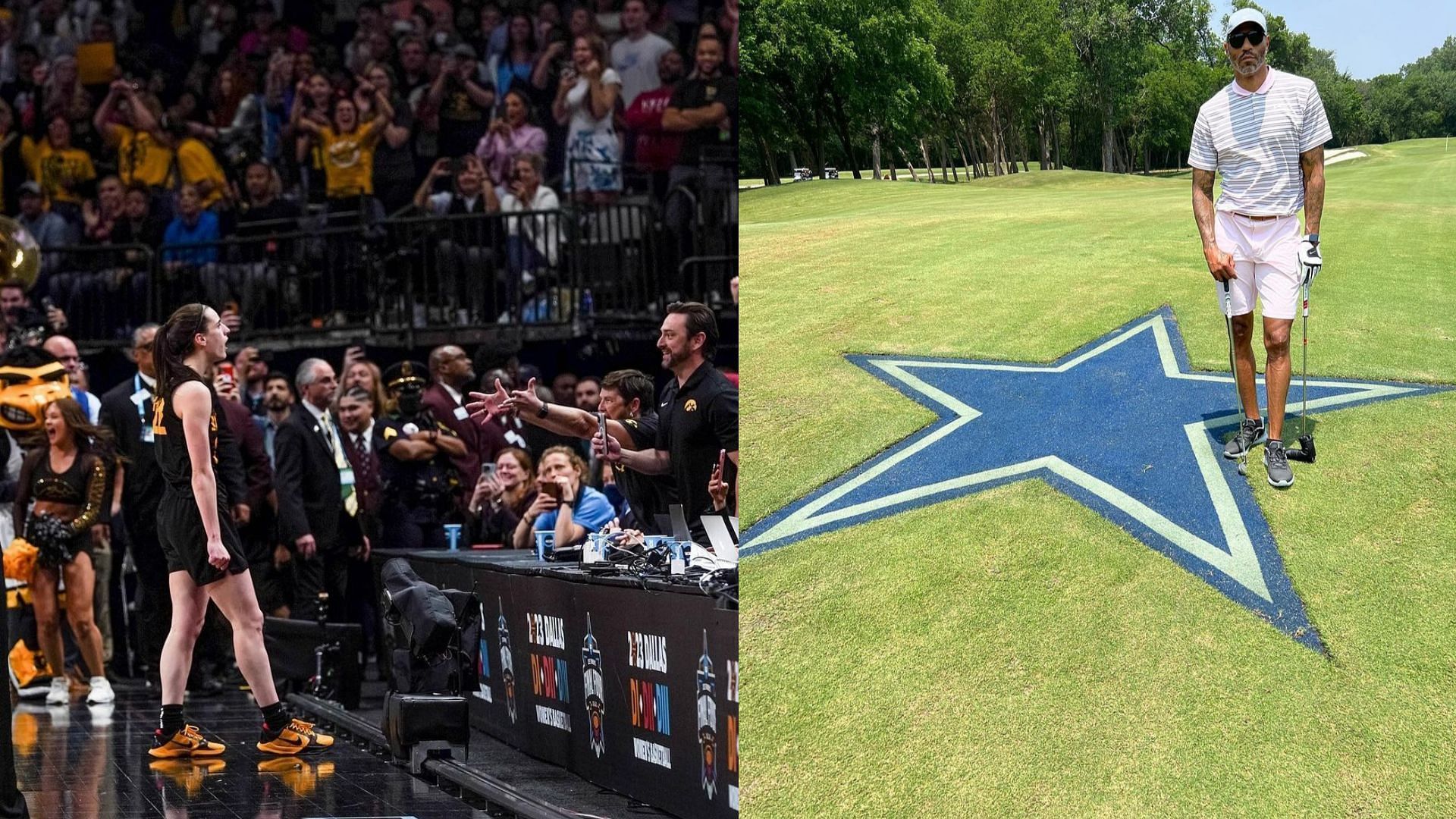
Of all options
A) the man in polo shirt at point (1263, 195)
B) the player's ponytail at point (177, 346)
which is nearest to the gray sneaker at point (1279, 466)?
the man in polo shirt at point (1263, 195)

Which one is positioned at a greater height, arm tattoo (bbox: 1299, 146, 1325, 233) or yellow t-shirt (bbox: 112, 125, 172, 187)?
yellow t-shirt (bbox: 112, 125, 172, 187)

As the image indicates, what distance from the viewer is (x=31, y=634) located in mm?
7707

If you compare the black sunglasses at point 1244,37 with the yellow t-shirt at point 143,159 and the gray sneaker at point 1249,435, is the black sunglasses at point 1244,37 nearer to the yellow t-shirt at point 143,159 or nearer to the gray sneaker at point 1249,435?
the gray sneaker at point 1249,435

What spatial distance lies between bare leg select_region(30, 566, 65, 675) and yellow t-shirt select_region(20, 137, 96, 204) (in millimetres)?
4652

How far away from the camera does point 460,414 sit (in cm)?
766

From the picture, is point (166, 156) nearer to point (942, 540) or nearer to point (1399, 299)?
point (942, 540)

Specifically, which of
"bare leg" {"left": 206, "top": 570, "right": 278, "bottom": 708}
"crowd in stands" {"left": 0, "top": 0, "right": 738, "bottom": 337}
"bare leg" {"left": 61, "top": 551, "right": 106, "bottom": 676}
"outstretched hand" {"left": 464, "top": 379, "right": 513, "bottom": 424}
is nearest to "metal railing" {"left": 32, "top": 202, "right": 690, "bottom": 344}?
"crowd in stands" {"left": 0, "top": 0, "right": 738, "bottom": 337}

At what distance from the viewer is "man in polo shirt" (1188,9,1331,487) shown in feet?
18.2

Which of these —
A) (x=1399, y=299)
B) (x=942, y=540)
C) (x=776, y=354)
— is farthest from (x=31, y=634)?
(x=1399, y=299)

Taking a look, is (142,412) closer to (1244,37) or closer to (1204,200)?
(1204,200)

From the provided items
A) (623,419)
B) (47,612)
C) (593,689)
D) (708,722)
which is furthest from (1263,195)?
(47,612)

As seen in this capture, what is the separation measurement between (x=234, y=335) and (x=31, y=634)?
2.82 m

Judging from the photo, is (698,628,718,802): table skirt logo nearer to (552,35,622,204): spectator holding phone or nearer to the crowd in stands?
the crowd in stands

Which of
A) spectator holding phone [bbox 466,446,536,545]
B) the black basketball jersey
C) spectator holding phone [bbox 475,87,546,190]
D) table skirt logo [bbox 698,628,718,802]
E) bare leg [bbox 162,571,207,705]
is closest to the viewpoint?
table skirt logo [bbox 698,628,718,802]
